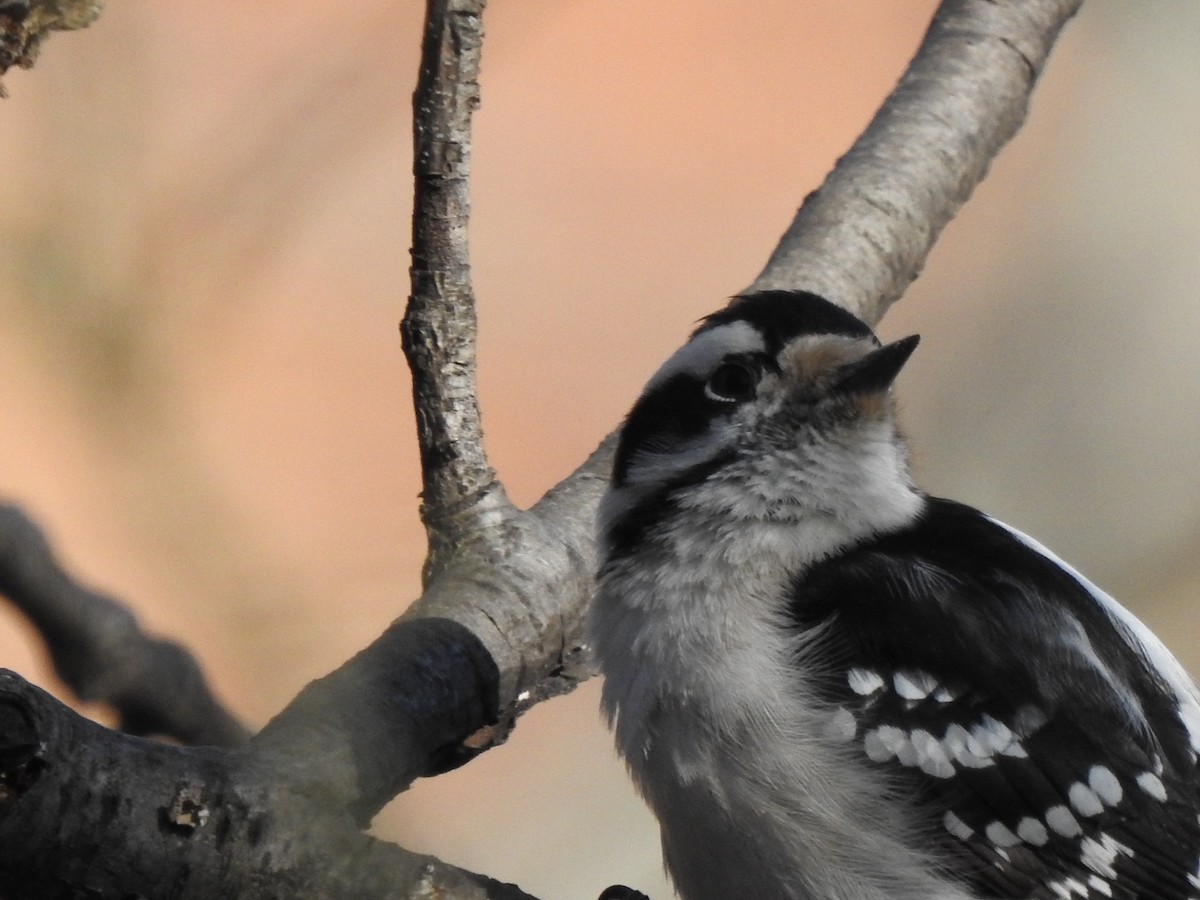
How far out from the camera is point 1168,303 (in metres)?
5.30

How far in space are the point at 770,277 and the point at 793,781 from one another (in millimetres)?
1354

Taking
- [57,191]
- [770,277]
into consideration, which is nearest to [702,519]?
[770,277]

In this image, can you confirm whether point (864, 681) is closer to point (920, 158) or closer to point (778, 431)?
point (778, 431)

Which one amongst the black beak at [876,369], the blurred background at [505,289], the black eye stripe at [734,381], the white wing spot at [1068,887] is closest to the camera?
the white wing spot at [1068,887]

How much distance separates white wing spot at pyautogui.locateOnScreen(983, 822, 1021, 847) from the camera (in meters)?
2.03

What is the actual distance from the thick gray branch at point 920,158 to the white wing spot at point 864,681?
115cm

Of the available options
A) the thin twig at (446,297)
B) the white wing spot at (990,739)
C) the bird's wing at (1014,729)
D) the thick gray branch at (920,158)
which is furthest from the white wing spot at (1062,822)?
the thick gray branch at (920,158)

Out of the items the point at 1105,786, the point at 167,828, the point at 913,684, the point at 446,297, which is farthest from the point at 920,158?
the point at 167,828

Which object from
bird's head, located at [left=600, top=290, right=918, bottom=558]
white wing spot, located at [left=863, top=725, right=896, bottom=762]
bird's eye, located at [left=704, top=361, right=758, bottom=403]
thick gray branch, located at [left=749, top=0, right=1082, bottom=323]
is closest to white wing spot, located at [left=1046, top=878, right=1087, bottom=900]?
white wing spot, located at [left=863, top=725, right=896, bottom=762]

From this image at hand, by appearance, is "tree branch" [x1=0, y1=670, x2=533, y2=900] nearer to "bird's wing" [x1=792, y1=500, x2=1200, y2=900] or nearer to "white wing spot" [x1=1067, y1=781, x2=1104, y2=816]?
"bird's wing" [x1=792, y1=500, x2=1200, y2=900]

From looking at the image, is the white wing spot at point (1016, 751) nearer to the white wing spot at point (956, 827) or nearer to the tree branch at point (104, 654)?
the white wing spot at point (956, 827)

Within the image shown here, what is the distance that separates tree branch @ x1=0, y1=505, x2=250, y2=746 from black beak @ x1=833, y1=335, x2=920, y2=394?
3.48 feet

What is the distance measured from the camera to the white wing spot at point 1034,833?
2.02 metres

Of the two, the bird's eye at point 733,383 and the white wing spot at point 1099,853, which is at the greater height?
the bird's eye at point 733,383
